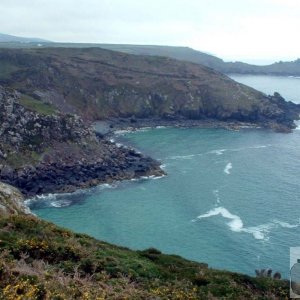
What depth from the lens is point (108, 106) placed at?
138 metres

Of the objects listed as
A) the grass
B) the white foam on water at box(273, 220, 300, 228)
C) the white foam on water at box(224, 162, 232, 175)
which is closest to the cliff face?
the grass

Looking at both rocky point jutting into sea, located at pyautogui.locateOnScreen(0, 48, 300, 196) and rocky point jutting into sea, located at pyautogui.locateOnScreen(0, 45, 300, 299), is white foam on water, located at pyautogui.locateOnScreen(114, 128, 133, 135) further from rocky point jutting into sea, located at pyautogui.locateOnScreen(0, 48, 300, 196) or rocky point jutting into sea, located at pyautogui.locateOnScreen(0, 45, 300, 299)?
rocky point jutting into sea, located at pyautogui.locateOnScreen(0, 48, 300, 196)

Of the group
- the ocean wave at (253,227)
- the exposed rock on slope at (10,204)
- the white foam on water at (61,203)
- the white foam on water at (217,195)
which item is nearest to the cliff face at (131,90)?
the white foam on water at (61,203)

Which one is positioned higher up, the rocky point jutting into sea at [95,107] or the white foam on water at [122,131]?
the rocky point jutting into sea at [95,107]

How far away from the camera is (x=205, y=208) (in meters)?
67.6

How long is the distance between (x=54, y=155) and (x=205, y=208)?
31929 millimetres

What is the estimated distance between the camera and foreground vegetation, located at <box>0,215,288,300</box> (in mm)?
17672

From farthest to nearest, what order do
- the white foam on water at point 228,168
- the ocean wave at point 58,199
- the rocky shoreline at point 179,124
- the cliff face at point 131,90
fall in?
the cliff face at point 131,90 < the rocky shoreline at point 179,124 < the white foam on water at point 228,168 < the ocean wave at point 58,199

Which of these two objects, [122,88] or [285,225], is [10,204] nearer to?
[285,225]

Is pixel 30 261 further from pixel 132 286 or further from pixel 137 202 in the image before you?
pixel 137 202

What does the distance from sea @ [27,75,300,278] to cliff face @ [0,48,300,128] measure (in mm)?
34021

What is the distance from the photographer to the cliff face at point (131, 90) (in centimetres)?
13538

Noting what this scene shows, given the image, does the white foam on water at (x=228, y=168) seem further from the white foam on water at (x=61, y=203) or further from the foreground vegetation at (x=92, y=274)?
the foreground vegetation at (x=92, y=274)

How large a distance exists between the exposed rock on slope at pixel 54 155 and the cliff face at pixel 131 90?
31.6 m
